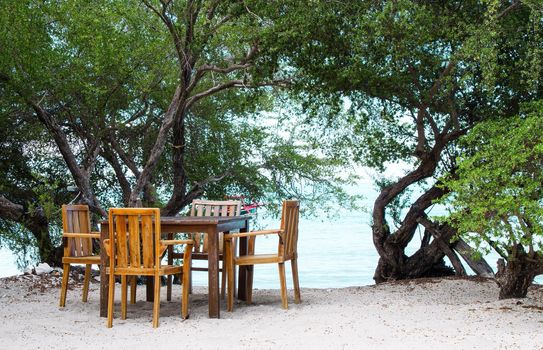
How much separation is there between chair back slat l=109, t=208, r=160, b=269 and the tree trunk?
129 inches

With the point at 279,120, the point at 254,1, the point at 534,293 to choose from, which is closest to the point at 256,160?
the point at 279,120

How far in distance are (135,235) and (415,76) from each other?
3725 mm

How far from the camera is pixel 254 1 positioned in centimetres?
831

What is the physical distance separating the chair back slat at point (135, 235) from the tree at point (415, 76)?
2.49 meters

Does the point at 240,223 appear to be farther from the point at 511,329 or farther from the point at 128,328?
the point at 511,329

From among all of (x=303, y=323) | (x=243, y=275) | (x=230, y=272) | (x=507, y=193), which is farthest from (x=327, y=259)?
(x=303, y=323)

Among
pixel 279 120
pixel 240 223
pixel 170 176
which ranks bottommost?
A: pixel 240 223

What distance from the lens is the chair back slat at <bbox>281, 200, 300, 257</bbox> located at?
733cm

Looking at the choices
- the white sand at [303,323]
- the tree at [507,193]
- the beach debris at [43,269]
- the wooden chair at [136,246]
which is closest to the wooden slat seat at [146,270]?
the wooden chair at [136,246]

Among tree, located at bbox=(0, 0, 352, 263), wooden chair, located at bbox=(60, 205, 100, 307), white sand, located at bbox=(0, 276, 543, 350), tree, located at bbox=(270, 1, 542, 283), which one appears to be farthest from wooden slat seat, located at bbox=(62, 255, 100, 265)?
tree, located at bbox=(270, 1, 542, 283)

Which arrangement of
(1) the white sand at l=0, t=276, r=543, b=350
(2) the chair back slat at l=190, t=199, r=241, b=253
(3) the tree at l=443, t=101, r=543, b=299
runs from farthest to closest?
(2) the chair back slat at l=190, t=199, r=241, b=253
(3) the tree at l=443, t=101, r=543, b=299
(1) the white sand at l=0, t=276, r=543, b=350

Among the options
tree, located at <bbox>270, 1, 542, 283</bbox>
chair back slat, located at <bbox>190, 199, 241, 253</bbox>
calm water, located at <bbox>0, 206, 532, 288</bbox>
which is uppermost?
tree, located at <bbox>270, 1, 542, 283</bbox>

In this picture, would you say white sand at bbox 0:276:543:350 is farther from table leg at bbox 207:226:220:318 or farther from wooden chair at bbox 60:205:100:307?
wooden chair at bbox 60:205:100:307

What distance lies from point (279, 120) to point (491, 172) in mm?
5284
